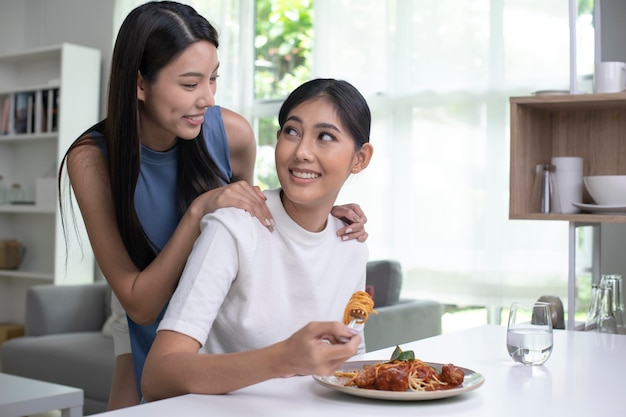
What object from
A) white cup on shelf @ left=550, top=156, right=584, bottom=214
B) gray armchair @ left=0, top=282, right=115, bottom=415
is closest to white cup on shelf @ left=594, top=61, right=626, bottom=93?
white cup on shelf @ left=550, top=156, right=584, bottom=214

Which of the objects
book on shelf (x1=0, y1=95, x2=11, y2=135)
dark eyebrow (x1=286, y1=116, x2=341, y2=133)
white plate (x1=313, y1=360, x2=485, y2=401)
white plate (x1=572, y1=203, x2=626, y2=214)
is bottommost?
white plate (x1=313, y1=360, x2=485, y2=401)

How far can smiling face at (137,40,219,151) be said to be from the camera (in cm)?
164

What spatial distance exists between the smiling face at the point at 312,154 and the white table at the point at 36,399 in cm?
188

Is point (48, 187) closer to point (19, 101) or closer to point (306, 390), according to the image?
point (19, 101)

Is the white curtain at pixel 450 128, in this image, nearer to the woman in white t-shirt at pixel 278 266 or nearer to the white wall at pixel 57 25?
the white wall at pixel 57 25

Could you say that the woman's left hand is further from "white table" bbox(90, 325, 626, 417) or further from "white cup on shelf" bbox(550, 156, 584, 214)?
"white cup on shelf" bbox(550, 156, 584, 214)

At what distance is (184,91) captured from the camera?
1638mm

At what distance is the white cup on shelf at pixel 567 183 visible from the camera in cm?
268

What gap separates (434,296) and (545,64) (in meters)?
1.34

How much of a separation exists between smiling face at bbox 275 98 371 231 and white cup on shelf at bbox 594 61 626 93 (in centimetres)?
125

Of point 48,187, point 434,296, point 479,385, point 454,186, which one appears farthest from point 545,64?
point 48,187

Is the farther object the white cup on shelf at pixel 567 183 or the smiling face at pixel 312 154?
the white cup on shelf at pixel 567 183

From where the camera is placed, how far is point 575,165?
8.86 feet

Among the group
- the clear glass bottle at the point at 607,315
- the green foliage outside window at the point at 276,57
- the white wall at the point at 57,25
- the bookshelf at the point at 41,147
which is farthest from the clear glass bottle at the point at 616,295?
the white wall at the point at 57,25
